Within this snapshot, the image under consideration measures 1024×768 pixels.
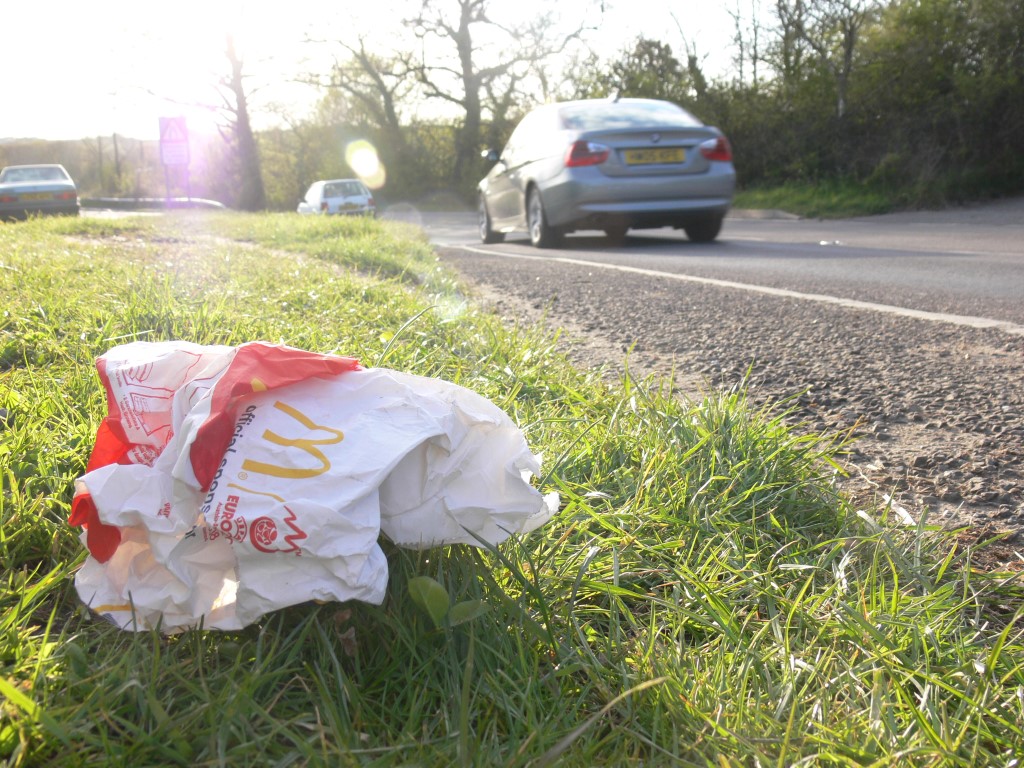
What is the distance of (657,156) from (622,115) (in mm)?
693

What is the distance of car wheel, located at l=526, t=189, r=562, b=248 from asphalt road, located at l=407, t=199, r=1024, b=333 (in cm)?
20

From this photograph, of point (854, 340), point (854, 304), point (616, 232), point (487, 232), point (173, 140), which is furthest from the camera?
point (173, 140)

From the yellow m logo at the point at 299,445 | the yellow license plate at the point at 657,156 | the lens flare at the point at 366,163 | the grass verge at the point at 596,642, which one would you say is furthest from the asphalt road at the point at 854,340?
the lens flare at the point at 366,163

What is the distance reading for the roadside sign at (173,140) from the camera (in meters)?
18.6

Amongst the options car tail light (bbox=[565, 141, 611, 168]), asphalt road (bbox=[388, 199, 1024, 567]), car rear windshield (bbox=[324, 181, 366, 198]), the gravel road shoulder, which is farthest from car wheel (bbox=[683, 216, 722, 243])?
→ car rear windshield (bbox=[324, 181, 366, 198])

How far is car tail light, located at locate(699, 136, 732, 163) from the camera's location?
815cm

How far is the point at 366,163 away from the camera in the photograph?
3659cm

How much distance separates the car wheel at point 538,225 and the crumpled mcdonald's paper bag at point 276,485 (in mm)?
7596

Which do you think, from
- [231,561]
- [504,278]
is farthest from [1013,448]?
[504,278]

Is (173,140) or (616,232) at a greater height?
(173,140)

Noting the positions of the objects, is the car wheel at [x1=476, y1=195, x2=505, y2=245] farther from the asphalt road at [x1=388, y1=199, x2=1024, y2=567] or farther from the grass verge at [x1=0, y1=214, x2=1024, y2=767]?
the grass verge at [x1=0, y1=214, x2=1024, y2=767]

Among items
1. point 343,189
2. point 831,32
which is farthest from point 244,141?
point 831,32

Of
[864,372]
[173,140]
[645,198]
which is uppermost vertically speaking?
[173,140]

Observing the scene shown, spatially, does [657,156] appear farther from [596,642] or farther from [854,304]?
[596,642]
